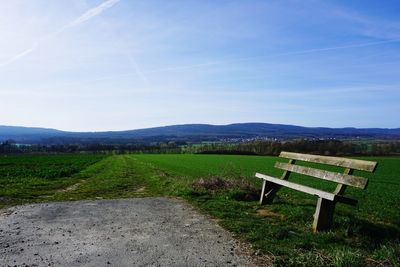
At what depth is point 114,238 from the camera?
7.48m

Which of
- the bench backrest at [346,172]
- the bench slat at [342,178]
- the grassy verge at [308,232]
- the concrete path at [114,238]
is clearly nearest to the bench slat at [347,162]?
the bench backrest at [346,172]

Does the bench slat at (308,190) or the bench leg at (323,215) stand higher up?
the bench slat at (308,190)

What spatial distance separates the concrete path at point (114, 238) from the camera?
6.14 meters

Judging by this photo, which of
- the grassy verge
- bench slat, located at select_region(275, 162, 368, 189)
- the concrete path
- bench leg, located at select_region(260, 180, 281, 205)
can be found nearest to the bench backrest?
bench slat, located at select_region(275, 162, 368, 189)

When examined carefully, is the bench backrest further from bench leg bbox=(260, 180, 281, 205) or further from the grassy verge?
bench leg bbox=(260, 180, 281, 205)

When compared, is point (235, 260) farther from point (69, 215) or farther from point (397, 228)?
point (69, 215)

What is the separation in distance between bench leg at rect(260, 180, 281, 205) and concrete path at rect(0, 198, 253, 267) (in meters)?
2.00

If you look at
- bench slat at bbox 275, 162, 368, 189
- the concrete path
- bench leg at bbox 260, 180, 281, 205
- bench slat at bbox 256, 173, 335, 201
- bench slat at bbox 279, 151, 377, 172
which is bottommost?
the concrete path

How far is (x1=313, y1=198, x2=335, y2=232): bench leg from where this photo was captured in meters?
7.81

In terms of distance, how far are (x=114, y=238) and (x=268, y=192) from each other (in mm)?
5124

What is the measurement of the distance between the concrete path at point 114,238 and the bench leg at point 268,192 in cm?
200

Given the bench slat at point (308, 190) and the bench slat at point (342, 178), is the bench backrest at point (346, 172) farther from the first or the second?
the bench slat at point (308, 190)

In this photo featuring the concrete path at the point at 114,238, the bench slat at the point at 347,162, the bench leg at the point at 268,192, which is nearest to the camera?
the concrete path at the point at 114,238

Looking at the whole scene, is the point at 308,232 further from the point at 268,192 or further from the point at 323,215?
the point at 268,192
